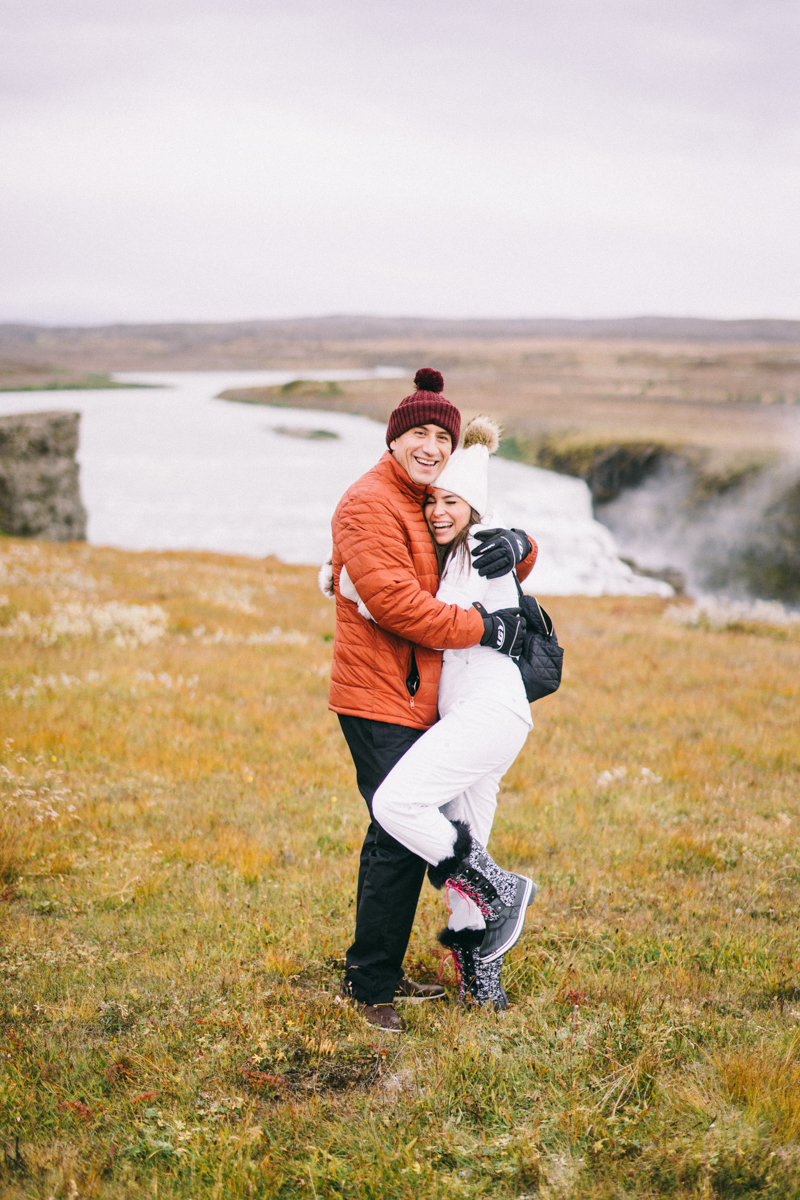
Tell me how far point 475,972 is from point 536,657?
1706 mm

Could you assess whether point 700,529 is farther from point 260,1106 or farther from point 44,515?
point 260,1106

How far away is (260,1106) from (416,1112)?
67 cm

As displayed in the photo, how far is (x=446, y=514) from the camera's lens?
392cm

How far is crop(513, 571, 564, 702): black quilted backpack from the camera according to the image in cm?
399

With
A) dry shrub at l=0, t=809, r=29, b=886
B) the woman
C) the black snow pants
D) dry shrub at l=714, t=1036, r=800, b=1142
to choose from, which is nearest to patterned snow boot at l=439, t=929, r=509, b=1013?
the woman

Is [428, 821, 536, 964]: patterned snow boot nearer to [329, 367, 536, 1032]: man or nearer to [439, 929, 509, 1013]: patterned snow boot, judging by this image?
[439, 929, 509, 1013]: patterned snow boot

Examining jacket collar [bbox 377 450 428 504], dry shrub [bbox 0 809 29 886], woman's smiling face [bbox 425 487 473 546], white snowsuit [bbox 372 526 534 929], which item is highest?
jacket collar [bbox 377 450 428 504]

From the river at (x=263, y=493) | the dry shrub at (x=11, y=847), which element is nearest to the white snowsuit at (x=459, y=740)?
the dry shrub at (x=11, y=847)

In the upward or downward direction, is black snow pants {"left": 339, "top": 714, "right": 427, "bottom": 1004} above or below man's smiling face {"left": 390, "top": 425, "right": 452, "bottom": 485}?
below

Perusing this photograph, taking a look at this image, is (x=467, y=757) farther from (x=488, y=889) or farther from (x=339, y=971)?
(x=339, y=971)

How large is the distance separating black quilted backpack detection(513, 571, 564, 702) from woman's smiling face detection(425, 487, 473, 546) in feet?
1.41

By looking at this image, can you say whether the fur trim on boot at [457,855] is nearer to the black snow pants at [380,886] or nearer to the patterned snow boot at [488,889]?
the patterned snow boot at [488,889]

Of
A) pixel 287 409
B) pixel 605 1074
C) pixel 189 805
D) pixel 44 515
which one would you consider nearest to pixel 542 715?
pixel 189 805

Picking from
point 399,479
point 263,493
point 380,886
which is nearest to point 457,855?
point 380,886
